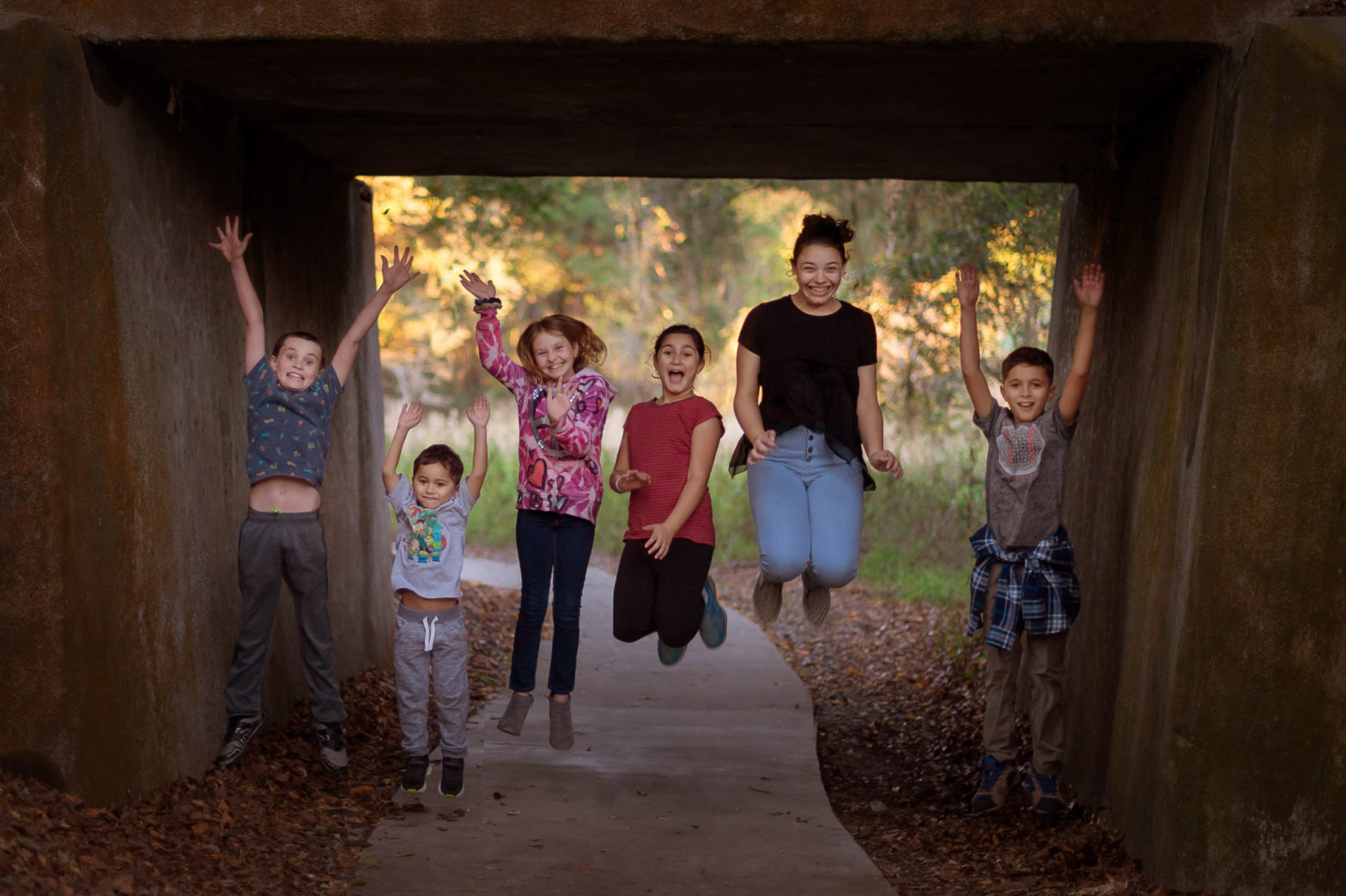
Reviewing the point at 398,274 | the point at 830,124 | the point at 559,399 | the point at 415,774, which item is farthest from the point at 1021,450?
the point at 415,774

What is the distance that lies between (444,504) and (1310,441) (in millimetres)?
3574

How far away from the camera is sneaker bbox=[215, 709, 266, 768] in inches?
233

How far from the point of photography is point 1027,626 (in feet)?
19.3

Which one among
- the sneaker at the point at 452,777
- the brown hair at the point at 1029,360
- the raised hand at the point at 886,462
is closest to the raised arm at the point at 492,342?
the raised hand at the point at 886,462

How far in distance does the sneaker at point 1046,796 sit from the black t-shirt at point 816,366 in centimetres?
177

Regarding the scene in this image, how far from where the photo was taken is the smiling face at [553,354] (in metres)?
5.96

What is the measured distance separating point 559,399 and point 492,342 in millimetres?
448

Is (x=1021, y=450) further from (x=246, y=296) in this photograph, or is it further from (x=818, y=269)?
(x=246, y=296)

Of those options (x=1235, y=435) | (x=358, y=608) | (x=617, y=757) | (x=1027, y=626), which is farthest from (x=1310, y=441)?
(x=358, y=608)

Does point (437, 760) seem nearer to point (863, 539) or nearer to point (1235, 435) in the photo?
point (1235, 435)

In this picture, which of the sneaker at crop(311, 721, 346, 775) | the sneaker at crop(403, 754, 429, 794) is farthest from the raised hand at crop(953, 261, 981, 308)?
the sneaker at crop(311, 721, 346, 775)

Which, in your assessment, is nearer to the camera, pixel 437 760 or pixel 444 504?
pixel 444 504

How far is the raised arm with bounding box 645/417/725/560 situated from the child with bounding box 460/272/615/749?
335 millimetres

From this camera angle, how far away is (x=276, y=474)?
233 inches
